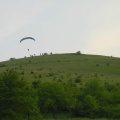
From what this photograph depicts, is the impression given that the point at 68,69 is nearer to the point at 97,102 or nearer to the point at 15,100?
the point at 97,102

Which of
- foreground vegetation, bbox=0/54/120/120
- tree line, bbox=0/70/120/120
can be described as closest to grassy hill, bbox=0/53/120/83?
foreground vegetation, bbox=0/54/120/120

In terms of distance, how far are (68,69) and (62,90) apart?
4873cm

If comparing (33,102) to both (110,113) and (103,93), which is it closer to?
(110,113)

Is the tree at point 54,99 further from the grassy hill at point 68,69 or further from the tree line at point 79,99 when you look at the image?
the grassy hill at point 68,69

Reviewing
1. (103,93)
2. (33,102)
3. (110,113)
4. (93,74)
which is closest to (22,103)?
(33,102)

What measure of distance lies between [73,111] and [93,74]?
3972 cm

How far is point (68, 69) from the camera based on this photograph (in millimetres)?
153875

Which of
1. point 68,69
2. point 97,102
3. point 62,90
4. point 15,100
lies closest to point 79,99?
point 97,102

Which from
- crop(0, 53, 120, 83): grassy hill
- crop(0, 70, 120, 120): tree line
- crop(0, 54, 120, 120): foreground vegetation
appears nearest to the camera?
crop(0, 54, 120, 120): foreground vegetation

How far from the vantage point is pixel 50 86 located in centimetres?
10619

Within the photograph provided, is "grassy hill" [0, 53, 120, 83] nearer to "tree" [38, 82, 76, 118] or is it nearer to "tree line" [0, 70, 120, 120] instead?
"tree line" [0, 70, 120, 120]

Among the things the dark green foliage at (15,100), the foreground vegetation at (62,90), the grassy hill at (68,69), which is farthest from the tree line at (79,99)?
the grassy hill at (68,69)

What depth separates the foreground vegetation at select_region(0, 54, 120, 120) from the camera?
7419 centimetres

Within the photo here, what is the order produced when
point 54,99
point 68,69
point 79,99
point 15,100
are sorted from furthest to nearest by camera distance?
point 68,69
point 79,99
point 54,99
point 15,100
